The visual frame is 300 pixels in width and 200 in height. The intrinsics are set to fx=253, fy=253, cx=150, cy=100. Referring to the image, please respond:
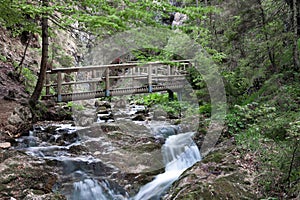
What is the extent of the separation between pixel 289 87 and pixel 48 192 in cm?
562

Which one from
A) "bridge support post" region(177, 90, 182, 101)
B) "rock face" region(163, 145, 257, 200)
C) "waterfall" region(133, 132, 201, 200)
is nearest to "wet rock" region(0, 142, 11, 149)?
"waterfall" region(133, 132, 201, 200)

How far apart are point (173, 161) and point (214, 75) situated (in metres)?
2.95

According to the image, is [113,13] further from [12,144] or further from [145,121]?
[145,121]

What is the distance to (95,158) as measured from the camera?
581 cm

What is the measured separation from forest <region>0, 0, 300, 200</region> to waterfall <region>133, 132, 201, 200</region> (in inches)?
9.6

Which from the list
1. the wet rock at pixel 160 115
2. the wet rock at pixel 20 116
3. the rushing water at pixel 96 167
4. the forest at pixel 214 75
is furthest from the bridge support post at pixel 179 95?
the wet rock at pixel 20 116

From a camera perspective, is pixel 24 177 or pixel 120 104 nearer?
pixel 24 177

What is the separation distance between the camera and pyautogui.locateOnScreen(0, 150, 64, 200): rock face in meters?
3.92

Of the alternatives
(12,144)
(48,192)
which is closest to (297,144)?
(48,192)

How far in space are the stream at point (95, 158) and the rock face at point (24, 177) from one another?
0.83ft

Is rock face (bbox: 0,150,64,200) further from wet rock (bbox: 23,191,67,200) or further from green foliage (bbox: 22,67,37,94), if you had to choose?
green foliage (bbox: 22,67,37,94)

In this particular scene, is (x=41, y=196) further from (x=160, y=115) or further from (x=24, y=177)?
(x=160, y=115)

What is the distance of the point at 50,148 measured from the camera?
6.10 metres

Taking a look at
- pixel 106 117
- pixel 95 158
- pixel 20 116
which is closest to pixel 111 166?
pixel 95 158
